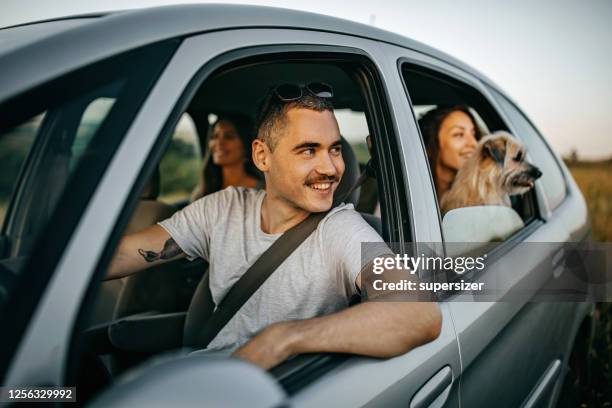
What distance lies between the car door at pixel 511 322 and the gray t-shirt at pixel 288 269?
315 millimetres

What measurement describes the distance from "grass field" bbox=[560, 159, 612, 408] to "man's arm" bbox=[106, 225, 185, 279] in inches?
81.4

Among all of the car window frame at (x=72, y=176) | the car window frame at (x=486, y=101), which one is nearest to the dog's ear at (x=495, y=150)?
the car window frame at (x=486, y=101)

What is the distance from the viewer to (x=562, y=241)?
2375mm

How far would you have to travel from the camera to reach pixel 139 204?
1452 mm

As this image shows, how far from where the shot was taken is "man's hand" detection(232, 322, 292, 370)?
1121 millimetres

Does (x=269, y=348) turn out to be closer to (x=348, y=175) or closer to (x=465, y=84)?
(x=348, y=175)

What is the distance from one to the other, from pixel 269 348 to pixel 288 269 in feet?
1.54

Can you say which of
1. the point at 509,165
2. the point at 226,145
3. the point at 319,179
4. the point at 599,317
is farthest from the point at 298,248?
the point at 599,317

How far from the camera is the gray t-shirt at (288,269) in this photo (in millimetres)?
1510

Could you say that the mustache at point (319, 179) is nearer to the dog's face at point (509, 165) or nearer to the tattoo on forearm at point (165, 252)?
the tattoo on forearm at point (165, 252)

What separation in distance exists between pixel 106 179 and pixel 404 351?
81cm

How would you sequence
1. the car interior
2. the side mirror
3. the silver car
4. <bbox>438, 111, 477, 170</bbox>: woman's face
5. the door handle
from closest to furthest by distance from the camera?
the silver car, the door handle, the car interior, the side mirror, <bbox>438, 111, 477, 170</bbox>: woman's face

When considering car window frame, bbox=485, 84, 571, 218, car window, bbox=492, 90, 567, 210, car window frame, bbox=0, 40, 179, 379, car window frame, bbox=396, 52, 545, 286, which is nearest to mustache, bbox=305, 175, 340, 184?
car window frame, bbox=396, 52, 545, 286

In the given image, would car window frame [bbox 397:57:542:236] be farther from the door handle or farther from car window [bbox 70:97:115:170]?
car window [bbox 70:97:115:170]
